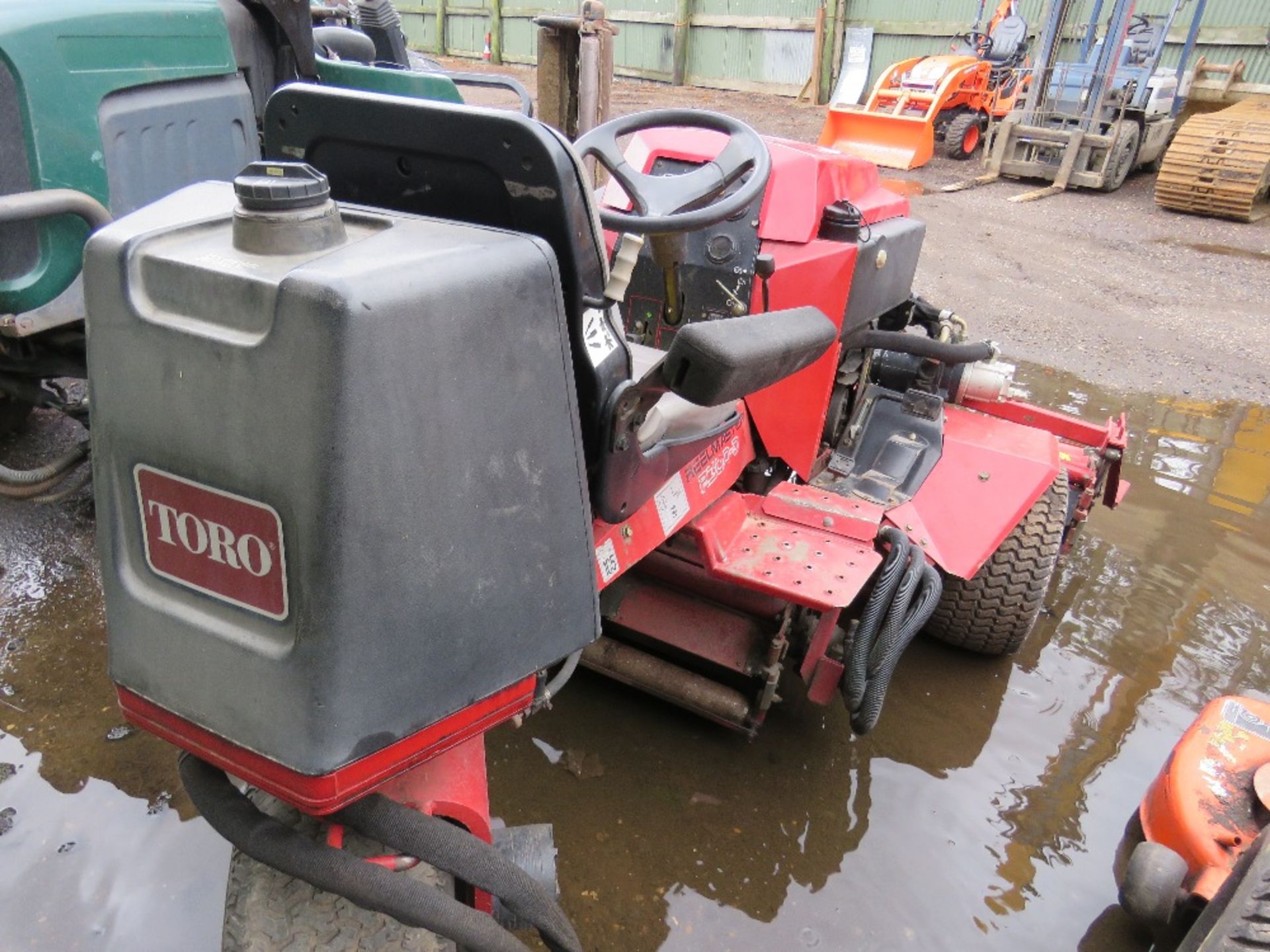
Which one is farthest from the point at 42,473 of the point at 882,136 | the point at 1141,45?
the point at 1141,45

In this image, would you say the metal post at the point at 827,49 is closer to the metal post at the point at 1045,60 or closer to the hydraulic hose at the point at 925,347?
the metal post at the point at 1045,60

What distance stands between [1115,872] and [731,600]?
3.49ft

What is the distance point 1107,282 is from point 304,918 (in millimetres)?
7081

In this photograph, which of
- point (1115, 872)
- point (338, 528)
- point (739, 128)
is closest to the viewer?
point (338, 528)

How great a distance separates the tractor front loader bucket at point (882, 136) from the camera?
1003cm

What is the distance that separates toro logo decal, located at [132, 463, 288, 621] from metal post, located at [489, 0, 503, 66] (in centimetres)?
1950

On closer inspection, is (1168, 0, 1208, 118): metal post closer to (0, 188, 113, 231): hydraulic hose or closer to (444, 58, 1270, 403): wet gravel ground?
(444, 58, 1270, 403): wet gravel ground

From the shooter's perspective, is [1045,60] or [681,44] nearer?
Answer: [1045,60]

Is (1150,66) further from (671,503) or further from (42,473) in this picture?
(42,473)

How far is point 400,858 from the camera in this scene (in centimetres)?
117

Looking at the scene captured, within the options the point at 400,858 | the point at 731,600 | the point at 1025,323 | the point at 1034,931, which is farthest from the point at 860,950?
the point at 1025,323

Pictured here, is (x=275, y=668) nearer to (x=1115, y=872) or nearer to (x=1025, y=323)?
(x=1115, y=872)

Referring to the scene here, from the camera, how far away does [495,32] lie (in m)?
18.6

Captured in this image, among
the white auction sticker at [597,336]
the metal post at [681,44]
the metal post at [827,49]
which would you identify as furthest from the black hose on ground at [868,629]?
the metal post at [681,44]
